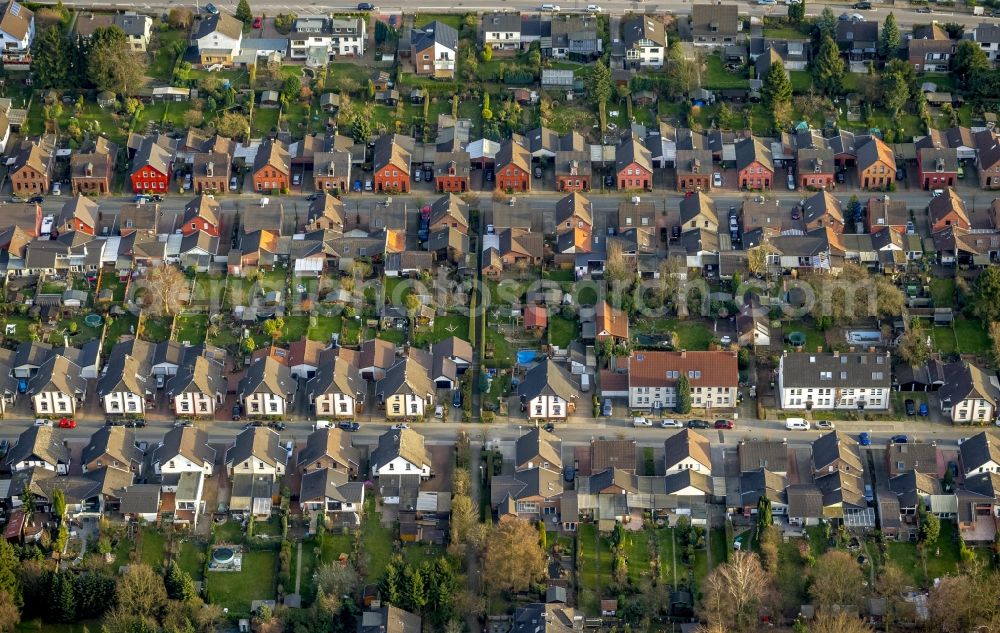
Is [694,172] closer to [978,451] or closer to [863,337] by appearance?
[863,337]

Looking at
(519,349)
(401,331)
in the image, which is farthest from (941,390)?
(401,331)

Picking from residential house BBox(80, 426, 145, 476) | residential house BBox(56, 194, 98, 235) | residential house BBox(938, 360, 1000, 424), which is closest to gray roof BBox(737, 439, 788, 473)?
residential house BBox(938, 360, 1000, 424)

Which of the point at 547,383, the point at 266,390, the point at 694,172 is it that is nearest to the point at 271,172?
the point at 266,390

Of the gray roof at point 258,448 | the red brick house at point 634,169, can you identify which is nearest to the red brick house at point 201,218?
the gray roof at point 258,448

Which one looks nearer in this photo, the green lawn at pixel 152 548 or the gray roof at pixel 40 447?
the green lawn at pixel 152 548

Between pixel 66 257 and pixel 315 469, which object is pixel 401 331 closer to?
pixel 315 469

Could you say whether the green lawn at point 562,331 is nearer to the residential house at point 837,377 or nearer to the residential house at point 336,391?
the residential house at point 336,391
